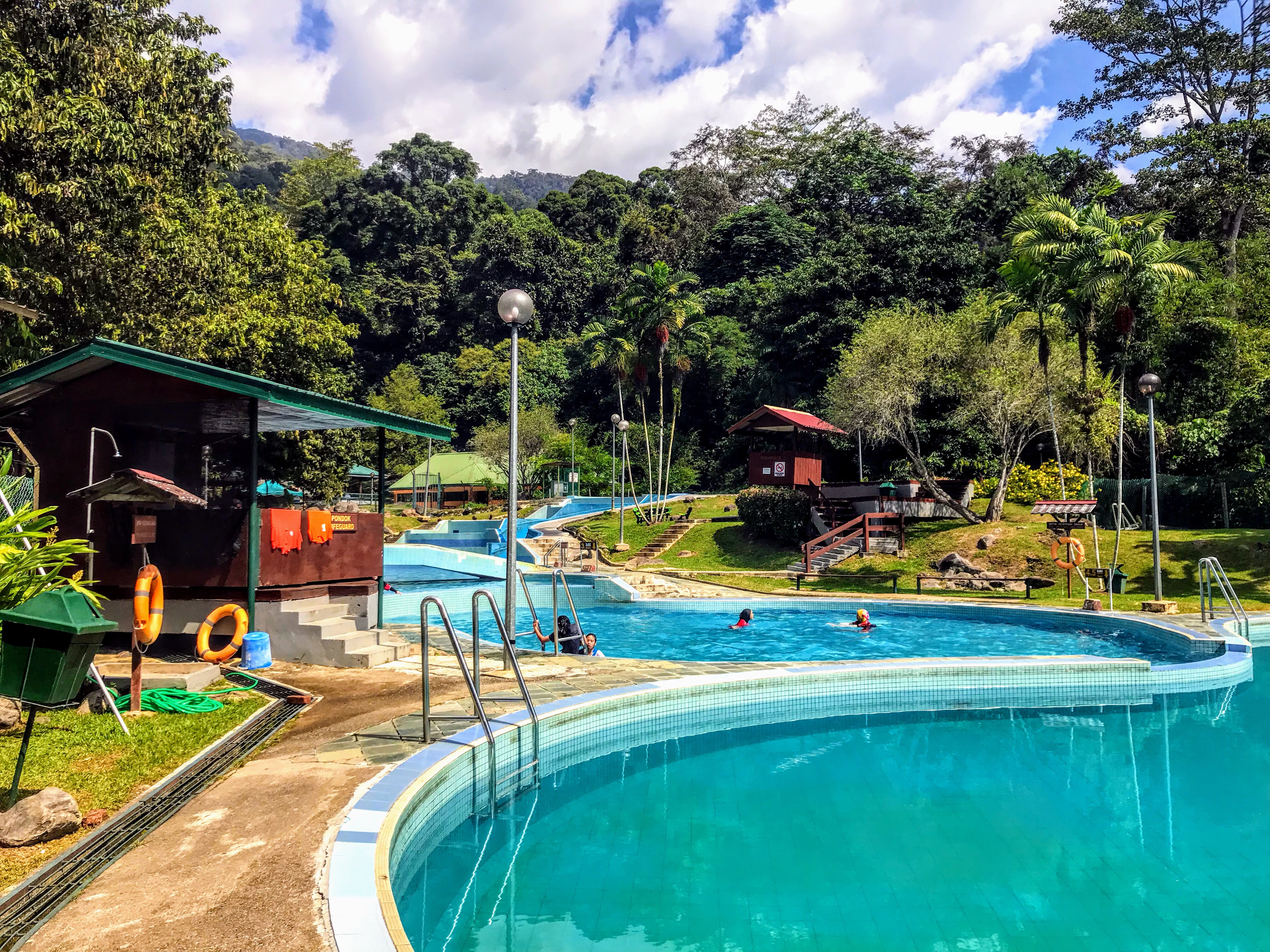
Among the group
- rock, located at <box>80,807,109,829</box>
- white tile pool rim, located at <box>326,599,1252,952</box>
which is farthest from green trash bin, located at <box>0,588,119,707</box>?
white tile pool rim, located at <box>326,599,1252,952</box>

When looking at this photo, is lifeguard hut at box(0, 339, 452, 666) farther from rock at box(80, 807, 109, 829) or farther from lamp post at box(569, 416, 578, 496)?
lamp post at box(569, 416, 578, 496)

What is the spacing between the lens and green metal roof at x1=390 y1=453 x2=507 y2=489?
52.8m

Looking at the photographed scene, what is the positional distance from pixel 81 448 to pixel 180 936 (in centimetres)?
996

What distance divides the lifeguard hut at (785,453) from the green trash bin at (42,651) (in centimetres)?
2570

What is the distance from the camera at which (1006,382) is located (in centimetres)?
2764

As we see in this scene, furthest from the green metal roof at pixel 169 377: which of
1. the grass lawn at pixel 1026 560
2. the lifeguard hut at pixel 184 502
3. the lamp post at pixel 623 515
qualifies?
the lamp post at pixel 623 515

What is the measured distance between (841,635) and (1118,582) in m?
7.17

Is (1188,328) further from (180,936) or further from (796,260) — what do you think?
(180,936)

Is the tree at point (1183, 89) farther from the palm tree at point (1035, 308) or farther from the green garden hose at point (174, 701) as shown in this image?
the green garden hose at point (174, 701)

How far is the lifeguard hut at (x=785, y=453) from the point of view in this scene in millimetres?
29812

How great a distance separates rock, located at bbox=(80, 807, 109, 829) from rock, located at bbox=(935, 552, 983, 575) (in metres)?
22.8

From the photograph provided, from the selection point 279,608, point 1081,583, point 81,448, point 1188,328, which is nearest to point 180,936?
point 279,608

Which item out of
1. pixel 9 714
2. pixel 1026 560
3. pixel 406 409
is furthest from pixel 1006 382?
pixel 406 409

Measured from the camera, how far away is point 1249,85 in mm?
40500
